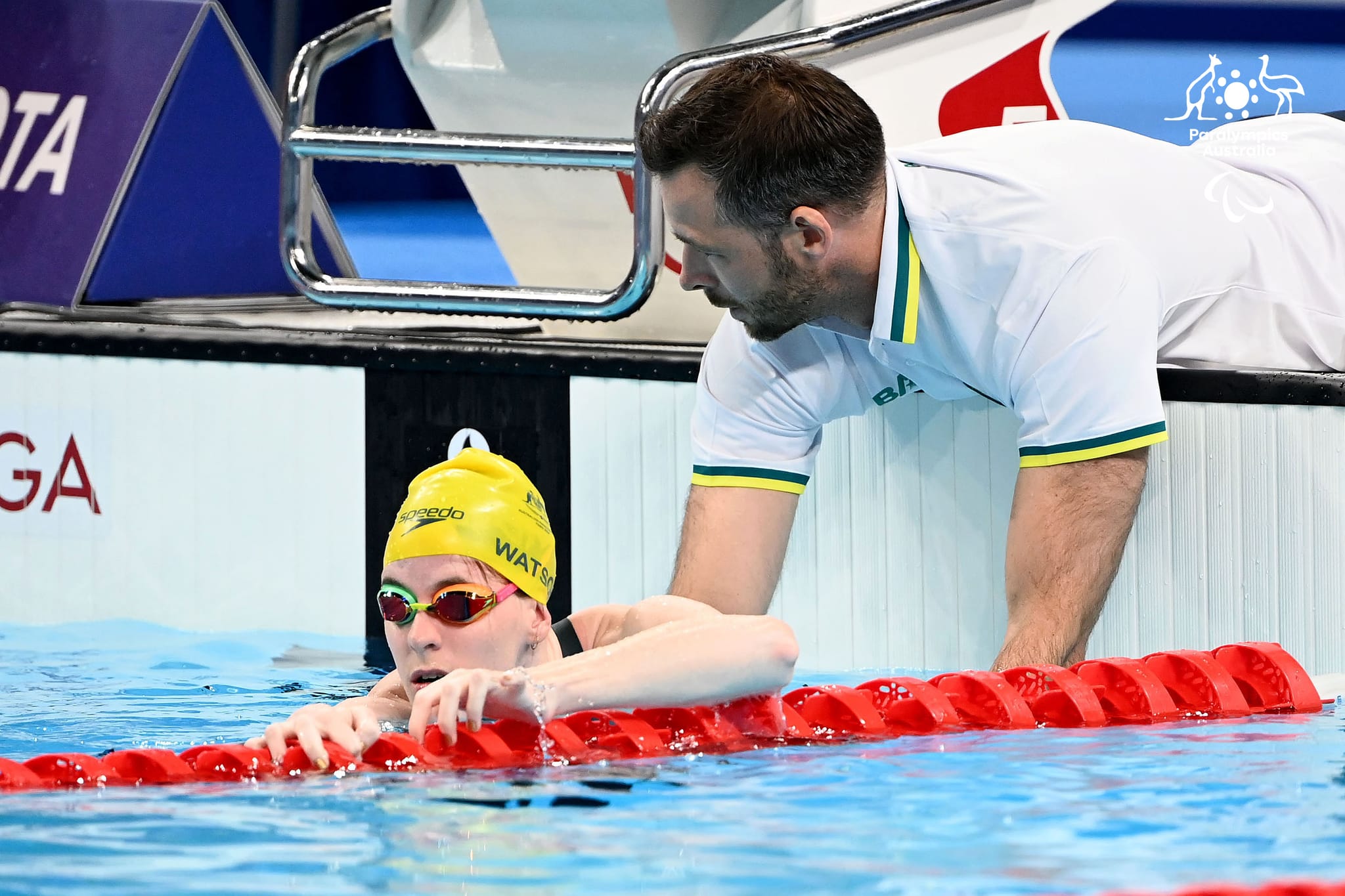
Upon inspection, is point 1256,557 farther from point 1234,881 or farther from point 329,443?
point 329,443

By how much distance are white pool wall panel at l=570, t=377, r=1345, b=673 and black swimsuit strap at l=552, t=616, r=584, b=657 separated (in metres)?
1.03

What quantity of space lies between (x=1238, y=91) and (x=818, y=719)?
208 centimetres

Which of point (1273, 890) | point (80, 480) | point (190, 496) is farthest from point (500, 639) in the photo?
point (80, 480)

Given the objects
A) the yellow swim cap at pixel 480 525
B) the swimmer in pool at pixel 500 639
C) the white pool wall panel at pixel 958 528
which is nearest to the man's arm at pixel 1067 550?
the white pool wall panel at pixel 958 528

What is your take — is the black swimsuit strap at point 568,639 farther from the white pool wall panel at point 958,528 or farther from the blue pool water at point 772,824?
the white pool wall panel at point 958,528

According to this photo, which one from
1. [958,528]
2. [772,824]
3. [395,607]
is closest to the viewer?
[772,824]

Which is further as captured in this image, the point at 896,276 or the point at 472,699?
the point at 896,276

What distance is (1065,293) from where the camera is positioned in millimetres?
3322

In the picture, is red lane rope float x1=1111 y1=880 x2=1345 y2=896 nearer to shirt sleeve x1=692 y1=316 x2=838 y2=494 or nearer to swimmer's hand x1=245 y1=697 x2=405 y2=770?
swimmer's hand x1=245 y1=697 x2=405 y2=770

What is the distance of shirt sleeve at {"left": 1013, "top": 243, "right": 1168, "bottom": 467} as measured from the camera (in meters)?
3.29

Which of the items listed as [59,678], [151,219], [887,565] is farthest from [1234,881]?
[151,219]

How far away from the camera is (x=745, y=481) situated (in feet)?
12.5

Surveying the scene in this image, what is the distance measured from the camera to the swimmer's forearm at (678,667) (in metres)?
2.71

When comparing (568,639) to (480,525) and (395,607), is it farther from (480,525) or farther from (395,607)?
(395,607)
